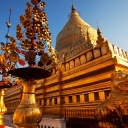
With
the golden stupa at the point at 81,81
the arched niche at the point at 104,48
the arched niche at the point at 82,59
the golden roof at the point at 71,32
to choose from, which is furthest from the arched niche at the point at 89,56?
the golden roof at the point at 71,32

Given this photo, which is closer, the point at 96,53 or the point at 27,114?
the point at 27,114

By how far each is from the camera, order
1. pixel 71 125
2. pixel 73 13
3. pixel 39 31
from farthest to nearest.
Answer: pixel 73 13 → pixel 71 125 → pixel 39 31

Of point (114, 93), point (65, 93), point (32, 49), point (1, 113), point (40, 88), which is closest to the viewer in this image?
point (32, 49)

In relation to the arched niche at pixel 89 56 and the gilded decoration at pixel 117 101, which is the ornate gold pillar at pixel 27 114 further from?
the arched niche at pixel 89 56

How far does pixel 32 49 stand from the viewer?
157 inches

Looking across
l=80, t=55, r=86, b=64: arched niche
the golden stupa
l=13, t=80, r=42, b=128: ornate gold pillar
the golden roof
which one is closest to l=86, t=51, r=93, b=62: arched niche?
the golden stupa

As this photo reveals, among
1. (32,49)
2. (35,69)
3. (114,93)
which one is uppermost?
(32,49)

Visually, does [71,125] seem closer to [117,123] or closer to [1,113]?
[1,113]

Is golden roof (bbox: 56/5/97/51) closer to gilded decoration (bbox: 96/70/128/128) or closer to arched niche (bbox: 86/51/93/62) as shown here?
arched niche (bbox: 86/51/93/62)

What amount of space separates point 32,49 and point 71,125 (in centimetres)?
706

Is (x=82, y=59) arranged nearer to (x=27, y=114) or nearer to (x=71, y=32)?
(x=27, y=114)

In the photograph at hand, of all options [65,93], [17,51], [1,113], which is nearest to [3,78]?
[1,113]

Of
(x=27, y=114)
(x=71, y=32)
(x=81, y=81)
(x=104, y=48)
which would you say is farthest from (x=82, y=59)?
(x=71, y=32)

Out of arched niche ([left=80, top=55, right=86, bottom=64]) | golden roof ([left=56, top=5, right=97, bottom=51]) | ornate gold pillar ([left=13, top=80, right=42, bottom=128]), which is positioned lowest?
ornate gold pillar ([left=13, top=80, right=42, bottom=128])
